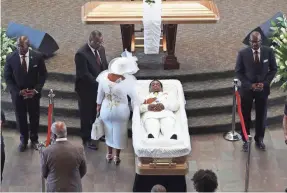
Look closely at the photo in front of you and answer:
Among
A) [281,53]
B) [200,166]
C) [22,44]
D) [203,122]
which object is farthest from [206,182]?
[281,53]

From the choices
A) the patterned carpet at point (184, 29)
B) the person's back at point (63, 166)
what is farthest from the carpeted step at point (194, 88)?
the person's back at point (63, 166)

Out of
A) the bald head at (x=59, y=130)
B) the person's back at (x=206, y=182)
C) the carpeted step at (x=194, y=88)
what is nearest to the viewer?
the person's back at (x=206, y=182)

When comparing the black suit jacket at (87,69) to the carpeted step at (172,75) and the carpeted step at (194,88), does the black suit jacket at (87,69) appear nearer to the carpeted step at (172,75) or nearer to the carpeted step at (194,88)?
the carpeted step at (194,88)

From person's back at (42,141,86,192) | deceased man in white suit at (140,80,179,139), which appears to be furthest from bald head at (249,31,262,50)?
person's back at (42,141,86,192)

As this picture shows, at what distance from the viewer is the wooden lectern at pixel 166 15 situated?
10367mm

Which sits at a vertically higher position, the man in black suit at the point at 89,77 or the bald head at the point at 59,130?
the bald head at the point at 59,130

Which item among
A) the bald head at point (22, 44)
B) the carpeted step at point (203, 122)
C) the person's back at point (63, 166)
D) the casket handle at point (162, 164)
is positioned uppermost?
the bald head at point (22, 44)

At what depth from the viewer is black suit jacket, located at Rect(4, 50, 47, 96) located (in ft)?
30.7

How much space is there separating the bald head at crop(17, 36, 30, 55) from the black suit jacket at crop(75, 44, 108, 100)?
652 mm

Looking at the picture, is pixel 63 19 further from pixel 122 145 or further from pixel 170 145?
pixel 170 145

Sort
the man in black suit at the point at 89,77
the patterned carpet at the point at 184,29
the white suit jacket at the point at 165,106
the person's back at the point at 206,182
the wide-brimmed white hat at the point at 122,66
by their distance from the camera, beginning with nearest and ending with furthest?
the person's back at the point at 206,182, the wide-brimmed white hat at the point at 122,66, the white suit jacket at the point at 165,106, the man in black suit at the point at 89,77, the patterned carpet at the point at 184,29

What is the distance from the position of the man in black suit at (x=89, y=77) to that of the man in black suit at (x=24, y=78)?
1.55 feet

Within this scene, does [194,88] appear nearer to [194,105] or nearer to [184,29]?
[194,105]

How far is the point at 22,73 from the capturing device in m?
9.38
